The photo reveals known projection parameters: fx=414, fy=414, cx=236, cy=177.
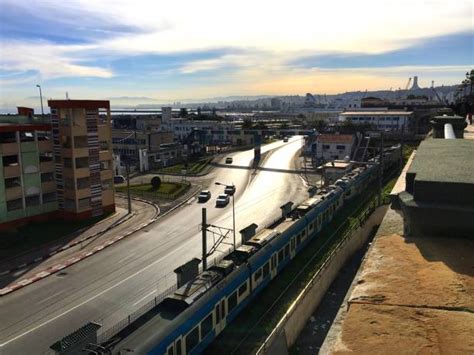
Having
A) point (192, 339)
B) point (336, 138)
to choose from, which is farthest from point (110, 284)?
point (336, 138)

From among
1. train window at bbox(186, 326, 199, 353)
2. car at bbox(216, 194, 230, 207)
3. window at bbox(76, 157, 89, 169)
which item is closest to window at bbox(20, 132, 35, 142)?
window at bbox(76, 157, 89, 169)

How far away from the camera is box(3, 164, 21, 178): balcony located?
→ 128ft

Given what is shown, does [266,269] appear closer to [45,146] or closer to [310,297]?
[310,297]

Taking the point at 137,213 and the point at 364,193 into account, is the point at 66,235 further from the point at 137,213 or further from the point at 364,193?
the point at 364,193

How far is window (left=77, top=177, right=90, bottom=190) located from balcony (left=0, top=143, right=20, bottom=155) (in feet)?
20.9

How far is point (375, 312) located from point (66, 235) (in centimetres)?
3727

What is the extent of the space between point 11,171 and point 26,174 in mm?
1599

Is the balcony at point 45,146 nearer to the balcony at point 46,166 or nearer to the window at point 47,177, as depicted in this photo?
the balcony at point 46,166

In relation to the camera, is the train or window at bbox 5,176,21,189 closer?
the train

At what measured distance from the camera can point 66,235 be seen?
38531 mm

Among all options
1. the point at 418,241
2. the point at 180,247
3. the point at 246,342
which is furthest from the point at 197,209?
the point at 418,241

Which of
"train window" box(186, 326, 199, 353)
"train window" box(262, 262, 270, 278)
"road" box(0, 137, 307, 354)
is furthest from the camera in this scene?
"train window" box(262, 262, 270, 278)

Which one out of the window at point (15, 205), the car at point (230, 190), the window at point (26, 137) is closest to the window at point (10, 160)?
the window at point (26, 137)

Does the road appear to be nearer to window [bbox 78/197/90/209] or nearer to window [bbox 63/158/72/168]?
window [bbox 78/197/90/209]
